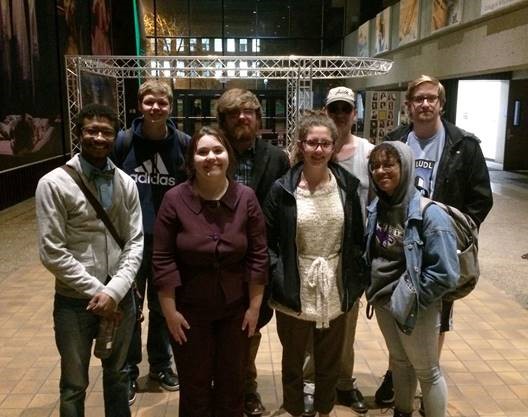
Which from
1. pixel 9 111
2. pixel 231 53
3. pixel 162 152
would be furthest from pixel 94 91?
pixel 162 152

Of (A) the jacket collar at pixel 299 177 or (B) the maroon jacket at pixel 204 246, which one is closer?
(B) the maroon jacket at pixel 204 246

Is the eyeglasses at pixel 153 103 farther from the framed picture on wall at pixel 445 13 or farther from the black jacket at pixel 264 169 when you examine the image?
the framed picture on wall at pixel 445 13

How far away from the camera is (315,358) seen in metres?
2.63

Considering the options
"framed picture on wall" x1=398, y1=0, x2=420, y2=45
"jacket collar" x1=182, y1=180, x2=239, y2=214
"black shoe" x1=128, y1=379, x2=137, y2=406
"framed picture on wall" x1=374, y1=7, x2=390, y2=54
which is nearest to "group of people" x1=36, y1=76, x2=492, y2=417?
"jacket collar" x1=182, y1=180, x2=239, y2=214

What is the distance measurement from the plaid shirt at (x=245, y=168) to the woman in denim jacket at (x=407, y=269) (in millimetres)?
644

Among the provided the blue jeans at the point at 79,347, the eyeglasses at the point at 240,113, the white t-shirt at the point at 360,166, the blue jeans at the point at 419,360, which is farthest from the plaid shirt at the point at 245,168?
the blue jeans at the point at 419,360

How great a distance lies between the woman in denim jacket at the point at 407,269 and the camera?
2.21 meters

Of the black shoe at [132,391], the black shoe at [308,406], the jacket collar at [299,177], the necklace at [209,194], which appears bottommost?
the black shoe at [132,391]

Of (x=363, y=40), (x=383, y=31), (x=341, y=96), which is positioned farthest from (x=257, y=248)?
(x=363, y=40)

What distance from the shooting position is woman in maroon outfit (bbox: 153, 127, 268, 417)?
2217mm

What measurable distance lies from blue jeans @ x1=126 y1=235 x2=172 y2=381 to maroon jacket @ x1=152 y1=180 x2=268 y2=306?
743 mm

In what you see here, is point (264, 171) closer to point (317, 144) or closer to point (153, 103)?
point (317, 144)

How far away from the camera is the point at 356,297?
2.57m

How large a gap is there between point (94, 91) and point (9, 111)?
19.3 feet
